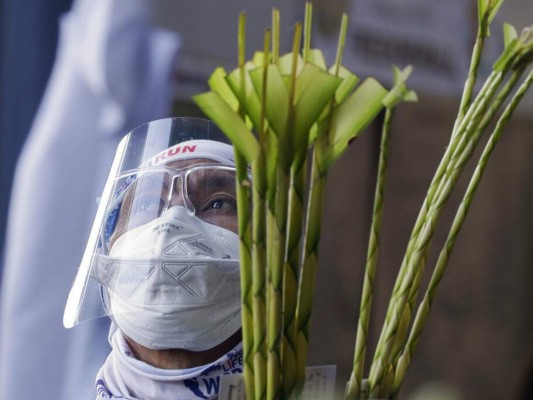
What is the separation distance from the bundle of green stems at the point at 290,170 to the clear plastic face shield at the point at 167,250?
183mm

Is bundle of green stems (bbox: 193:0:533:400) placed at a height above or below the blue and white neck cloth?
above

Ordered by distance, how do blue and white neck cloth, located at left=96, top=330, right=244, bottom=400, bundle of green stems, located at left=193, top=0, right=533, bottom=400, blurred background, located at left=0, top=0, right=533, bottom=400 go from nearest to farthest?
bundle of green stems, located at left=193, top=0, right=533, bottom=400 < blue and white neck cloth, located at left=96, top=330, right=244, bottom=400 < blurred background, located at left=0, top=0, right=533, bottom=400

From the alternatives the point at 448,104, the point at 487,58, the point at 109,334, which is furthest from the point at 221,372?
the point at 448,104

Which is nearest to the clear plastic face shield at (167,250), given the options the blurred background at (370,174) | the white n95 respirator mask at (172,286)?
the white n95 respirator mask at (172,286)

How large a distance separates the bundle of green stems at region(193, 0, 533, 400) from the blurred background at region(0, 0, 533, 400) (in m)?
0.13

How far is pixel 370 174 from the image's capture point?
60.0 inches

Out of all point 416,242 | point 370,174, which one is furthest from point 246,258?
point 370,174

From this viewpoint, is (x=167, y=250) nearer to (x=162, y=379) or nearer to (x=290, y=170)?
(x=162, y=379)

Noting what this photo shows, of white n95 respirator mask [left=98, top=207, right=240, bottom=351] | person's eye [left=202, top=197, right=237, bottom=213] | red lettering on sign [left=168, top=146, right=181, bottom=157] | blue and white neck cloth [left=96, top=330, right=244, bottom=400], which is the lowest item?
blue and white neck cloth [left=96, top=330, right=244, bottom=400]

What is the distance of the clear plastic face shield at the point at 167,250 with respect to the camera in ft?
2.34

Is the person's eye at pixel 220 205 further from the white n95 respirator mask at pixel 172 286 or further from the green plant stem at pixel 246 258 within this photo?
the green plant stem at pixel 246 258

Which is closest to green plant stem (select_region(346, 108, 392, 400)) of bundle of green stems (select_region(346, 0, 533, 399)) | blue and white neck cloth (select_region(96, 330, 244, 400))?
bundle of green stems (select_region(346, 0, 533, 399))

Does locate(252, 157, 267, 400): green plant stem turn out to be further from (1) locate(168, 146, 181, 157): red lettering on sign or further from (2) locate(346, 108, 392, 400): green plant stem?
(1) locate(168, 146, 181, 157): red lettering on sign

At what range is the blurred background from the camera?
3.32 feet
